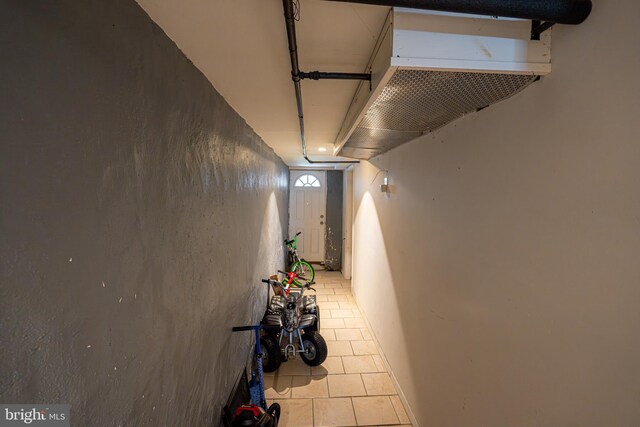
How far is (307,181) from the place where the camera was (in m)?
6.21

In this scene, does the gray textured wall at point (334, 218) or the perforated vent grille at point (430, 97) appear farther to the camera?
the gray textured wall at point (334, 218)

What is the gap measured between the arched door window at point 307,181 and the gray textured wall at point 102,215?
15.7 feet

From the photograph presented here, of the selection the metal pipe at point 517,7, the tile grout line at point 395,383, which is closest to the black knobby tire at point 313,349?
the tile grout line at point 395,383

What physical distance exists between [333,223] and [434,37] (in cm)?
540

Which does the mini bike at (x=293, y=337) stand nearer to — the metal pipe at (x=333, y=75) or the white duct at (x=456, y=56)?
the metal pipe at (x=333, y=75)

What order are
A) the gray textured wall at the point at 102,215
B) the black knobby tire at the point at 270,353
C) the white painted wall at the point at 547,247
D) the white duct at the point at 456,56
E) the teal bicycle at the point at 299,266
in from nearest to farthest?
the gray textured wall at the point at 102,215
the white painted wall at the point at 547,247
the white duct at the point at 456,56
the black knobby tire at the point at 270,353
the teal bicycle at the point at 299,266

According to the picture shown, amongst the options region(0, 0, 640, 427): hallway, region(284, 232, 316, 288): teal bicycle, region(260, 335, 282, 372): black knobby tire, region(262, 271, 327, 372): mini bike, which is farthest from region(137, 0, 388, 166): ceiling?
region(284, 232, 316, 288): teal bicycle

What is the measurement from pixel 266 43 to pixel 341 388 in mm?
2571

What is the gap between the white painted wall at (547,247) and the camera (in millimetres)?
696

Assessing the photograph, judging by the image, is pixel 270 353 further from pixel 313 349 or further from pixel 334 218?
pixel 334 218

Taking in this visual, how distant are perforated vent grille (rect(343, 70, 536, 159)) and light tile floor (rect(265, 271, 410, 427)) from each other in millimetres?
2111

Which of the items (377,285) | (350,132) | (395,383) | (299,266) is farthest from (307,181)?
(395,383)

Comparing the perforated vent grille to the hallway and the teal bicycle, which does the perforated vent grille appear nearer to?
the hallway

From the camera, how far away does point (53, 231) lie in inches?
21.8
